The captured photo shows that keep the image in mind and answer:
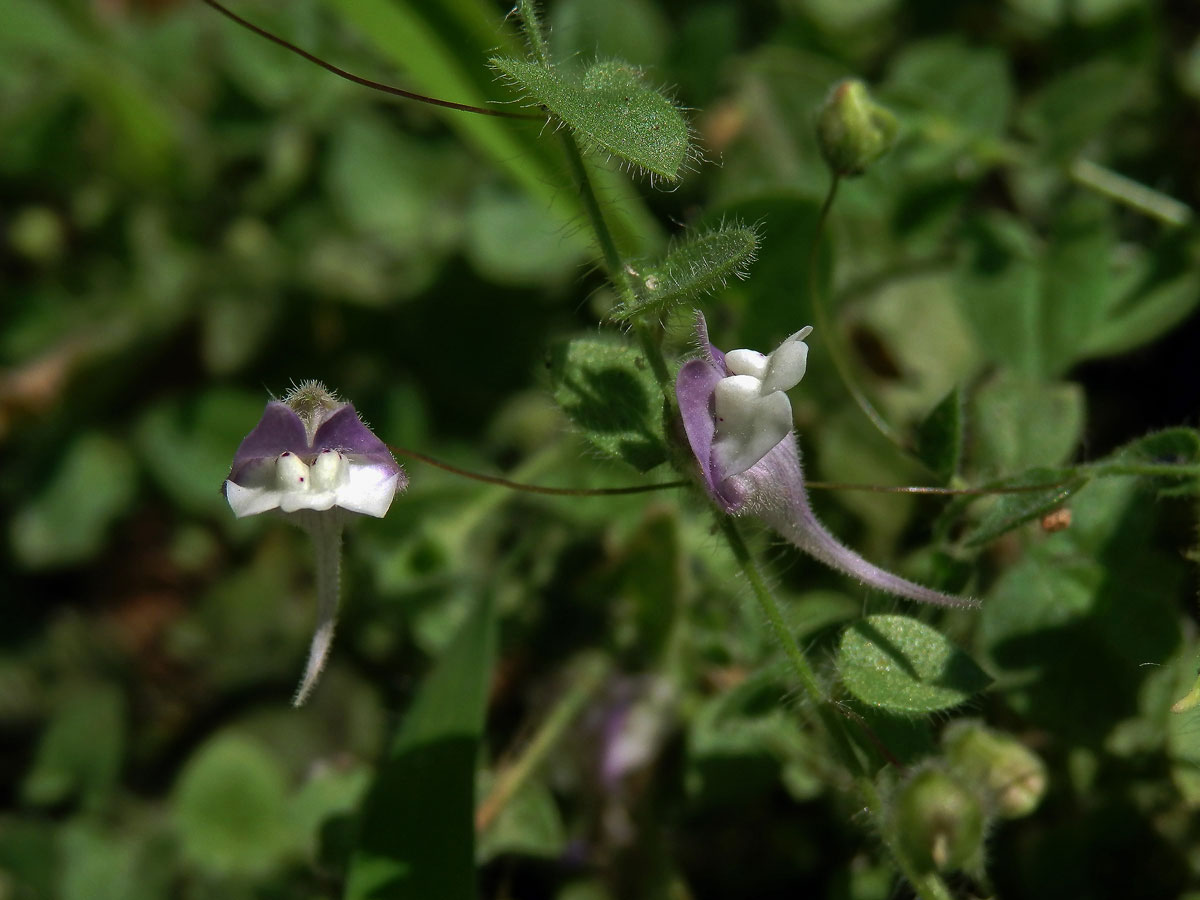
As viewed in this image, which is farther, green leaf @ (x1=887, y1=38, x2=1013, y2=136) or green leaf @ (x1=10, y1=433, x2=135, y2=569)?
green leaf @ (x1=10, y1=433, x2=135, y2=569)

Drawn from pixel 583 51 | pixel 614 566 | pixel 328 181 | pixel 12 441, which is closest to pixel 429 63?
pixel 583 51

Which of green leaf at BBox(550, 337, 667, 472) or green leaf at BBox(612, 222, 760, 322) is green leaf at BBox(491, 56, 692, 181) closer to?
green leaf at BBox(612, 222, 760, 322)

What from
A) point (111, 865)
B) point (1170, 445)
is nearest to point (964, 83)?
point (1170, 445)

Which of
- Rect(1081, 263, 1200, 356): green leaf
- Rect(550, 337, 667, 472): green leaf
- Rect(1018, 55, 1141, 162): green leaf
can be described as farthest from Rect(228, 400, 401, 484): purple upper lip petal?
Rect(1018, 55, 1141, 162): green leaf

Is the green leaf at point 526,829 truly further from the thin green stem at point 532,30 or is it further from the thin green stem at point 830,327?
the thin green stem at point 532,30

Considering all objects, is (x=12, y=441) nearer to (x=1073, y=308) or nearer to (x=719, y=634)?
(x=719, y=634)

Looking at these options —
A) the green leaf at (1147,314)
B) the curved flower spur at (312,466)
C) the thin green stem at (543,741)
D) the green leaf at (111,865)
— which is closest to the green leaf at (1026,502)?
the curved flower spur at (312,466)

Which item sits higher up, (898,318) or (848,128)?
(898,318)
